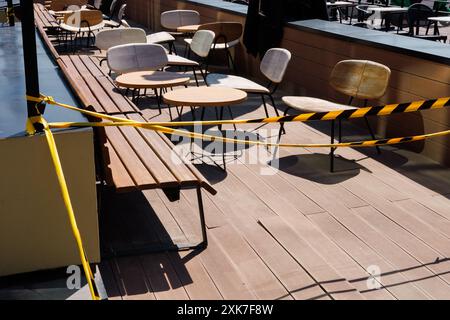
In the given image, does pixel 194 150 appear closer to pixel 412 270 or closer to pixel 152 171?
pixel 152 171

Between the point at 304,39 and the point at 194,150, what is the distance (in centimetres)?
276

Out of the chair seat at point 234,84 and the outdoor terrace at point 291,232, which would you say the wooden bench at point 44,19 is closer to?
the chair seat at point 234,84

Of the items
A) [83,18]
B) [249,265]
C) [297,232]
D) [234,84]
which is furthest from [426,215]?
[83,18]

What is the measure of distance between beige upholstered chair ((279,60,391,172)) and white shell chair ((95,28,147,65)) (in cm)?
306

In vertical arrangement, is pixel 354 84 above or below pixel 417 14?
below

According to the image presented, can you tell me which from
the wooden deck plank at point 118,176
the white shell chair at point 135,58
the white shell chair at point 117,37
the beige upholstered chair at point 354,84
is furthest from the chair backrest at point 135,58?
the wooden deck plank at point 118,176


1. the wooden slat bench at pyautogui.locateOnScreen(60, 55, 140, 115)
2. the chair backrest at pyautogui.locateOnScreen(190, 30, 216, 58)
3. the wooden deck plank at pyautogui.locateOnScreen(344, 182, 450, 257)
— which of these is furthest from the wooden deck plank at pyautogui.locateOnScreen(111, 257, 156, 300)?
the chair backrest at pyautogui.locateOnScreen(190, 30, 216, 58)

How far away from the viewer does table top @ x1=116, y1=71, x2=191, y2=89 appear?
6.11 m

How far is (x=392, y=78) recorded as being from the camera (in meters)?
6.26

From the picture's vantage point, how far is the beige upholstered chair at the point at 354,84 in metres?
5.73

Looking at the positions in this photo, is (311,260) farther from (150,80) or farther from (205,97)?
(150,80)

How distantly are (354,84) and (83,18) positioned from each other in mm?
6400

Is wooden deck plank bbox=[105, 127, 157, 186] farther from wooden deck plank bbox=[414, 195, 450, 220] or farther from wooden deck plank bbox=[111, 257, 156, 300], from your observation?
wooden deck plank bbox=[414, 195, 450, 220]
